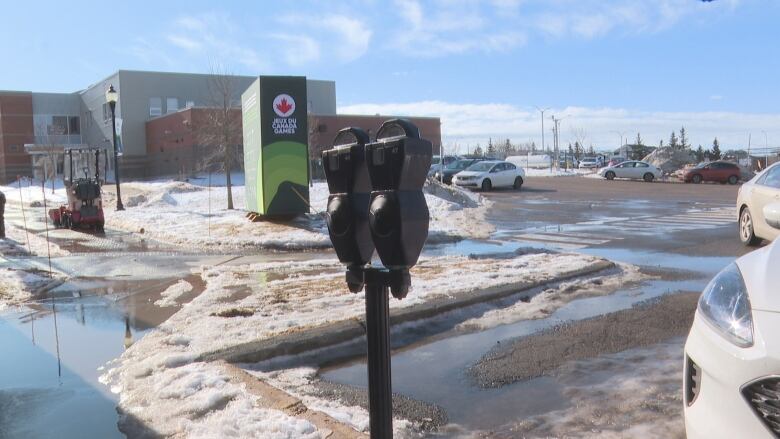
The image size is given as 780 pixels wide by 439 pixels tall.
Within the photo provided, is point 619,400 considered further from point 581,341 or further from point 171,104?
point 171,104

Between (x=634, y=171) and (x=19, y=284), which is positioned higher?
(x=634, y=171)

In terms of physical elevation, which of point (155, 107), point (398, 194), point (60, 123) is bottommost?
point (398, 194)

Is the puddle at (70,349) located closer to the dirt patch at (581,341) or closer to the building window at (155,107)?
the dirt patch at (581,341)

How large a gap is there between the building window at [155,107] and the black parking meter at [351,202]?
56976 millimetres

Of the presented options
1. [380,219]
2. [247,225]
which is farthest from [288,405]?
[247,225]

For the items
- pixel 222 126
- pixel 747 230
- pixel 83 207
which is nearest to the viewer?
pixel 747 230

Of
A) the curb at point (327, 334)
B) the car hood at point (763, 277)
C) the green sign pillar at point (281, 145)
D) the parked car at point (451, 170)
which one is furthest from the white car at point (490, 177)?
the car hood at point (763, 277)

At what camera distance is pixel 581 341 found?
230 inches

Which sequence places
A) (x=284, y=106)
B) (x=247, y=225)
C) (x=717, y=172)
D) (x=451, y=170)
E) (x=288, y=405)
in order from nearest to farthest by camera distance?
(x=288, y=405), (x=247, y=225), (x=284, y=106), (x=451, y=170), (x=717, y=172)

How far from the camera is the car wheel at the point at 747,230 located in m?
11.6

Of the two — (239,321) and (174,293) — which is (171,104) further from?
(239,321)

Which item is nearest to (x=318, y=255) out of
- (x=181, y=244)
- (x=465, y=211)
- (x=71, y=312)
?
(x=181, y=244)

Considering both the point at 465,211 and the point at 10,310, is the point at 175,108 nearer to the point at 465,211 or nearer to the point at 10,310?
the point at 465,211

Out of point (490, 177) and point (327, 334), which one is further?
point (490, 177)
